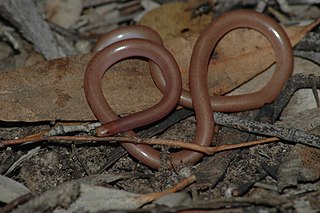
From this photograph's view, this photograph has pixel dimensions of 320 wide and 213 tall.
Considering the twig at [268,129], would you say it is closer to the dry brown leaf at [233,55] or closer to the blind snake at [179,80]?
the blind snake at [179,80]

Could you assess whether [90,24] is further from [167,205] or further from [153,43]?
[167,205]

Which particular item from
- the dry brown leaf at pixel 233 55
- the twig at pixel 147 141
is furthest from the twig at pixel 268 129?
the dry brown leaf at pixel 233 55

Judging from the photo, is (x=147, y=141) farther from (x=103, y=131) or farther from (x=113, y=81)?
(x=113, y=81)

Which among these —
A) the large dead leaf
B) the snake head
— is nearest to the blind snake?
the snake head

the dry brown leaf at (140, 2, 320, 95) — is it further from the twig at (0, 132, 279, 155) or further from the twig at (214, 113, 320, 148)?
the twig at (0, 132, 279, 155)

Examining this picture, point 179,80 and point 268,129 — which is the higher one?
point 179,80

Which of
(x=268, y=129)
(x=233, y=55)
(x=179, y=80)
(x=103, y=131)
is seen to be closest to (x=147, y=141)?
(x=103, y=131)

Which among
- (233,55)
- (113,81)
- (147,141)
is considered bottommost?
(147,141)

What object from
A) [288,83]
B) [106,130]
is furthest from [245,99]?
[106,130]
